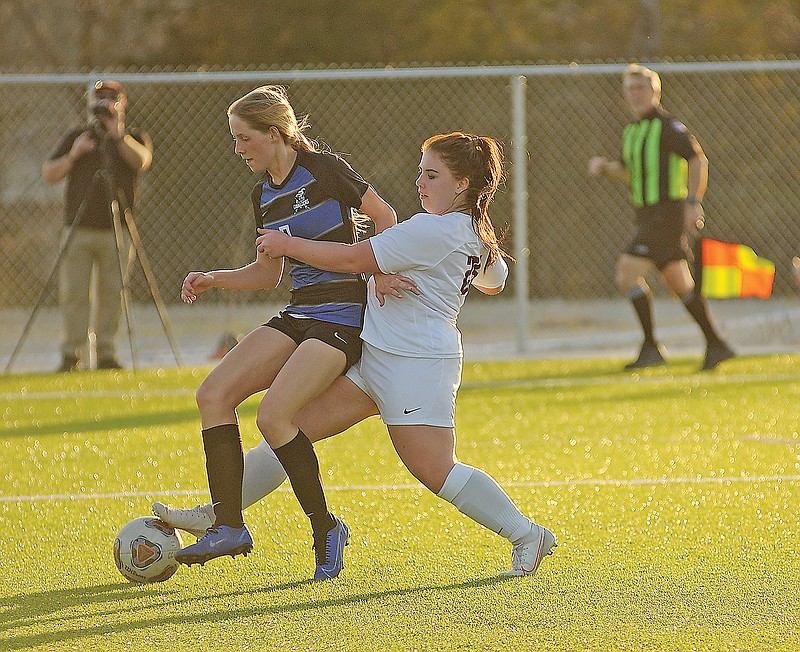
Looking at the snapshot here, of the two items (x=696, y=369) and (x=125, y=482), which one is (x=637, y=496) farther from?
(x=696, y=369)

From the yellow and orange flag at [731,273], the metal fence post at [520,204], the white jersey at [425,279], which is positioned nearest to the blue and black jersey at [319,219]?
the white jersey at [425,279]

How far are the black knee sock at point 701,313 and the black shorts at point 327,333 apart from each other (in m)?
6.19

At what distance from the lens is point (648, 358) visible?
10.4 m

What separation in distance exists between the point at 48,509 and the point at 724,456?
3151 mm

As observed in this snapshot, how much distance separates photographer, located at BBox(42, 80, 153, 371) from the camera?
32.9ft

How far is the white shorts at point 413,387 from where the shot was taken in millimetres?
4184

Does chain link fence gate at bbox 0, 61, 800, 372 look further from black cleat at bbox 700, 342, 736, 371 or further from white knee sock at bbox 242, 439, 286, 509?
white knee sock at bbox 242, 439, 286, 509

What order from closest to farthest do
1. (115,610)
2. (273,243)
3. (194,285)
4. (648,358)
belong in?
(115,610) < (273,243) < (194,285) < (648,358)

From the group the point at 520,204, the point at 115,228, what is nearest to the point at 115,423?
the point at 115,228

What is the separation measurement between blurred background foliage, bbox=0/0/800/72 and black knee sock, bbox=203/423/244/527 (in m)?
14.1

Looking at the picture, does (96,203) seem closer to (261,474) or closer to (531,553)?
(261,474)

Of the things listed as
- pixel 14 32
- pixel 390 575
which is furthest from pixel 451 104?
pixel 390 575

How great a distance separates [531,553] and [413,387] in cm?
63

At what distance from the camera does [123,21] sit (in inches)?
718
